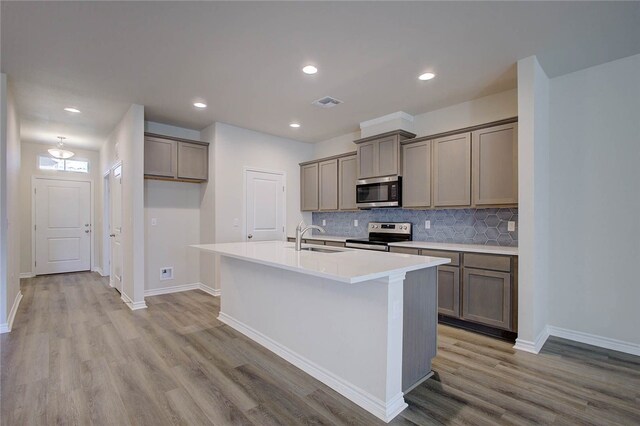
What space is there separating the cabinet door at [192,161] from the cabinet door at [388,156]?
2.69m

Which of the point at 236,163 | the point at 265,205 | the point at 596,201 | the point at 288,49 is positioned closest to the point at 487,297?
the point at 596,201

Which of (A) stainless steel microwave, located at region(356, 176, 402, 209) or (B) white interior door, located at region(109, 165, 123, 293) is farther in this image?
(B) white interior door, located at region(109, 165, 123, 293)

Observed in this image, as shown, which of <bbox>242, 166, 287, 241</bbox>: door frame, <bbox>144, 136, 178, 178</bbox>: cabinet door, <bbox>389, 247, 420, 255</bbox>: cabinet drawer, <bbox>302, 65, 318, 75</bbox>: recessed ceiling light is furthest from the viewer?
<bbox>242, 166, 287, 241</bbox>: door frame

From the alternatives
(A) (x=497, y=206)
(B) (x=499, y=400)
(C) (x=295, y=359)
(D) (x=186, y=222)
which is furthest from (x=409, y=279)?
(D) (x=186, y=222)

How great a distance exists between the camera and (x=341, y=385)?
7.10 feet

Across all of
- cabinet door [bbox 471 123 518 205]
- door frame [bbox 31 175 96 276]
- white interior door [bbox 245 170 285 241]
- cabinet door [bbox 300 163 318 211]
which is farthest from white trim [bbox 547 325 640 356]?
door frame [bbox 31 175 96 276]

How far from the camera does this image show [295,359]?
2.57 m

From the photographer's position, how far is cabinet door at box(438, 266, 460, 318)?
11.1 ft

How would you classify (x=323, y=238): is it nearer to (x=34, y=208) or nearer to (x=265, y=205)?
(x=265, y=205)

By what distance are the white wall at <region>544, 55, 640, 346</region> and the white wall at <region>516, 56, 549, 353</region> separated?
6.8 inches

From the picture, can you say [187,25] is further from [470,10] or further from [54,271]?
[54,271]

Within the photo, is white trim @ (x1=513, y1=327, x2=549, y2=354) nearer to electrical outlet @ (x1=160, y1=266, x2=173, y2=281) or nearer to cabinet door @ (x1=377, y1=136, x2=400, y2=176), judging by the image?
cabinet door @ (x1=377, y1=136, x2=400, y2=176)

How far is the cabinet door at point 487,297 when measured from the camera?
3012 mm

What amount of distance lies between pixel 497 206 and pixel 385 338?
2.26 m
